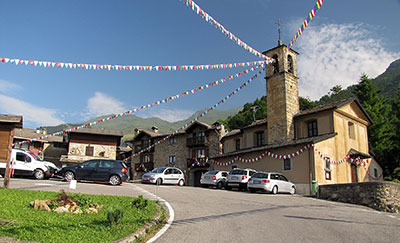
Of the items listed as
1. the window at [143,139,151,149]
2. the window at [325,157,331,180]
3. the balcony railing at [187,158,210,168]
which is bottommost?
the window at [325,157,331,180]

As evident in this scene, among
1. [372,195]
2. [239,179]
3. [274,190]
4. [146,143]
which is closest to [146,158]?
[146,143]

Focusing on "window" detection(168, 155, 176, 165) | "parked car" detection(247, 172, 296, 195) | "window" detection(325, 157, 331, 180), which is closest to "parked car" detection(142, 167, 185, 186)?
"parked car" detection(247, 172, 296, 195)

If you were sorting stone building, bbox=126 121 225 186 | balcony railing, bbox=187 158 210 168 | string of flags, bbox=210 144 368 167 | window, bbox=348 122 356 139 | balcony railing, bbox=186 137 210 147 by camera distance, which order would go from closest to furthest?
string of flags, bbox=210 144 368 167 → window, bbox=348 122 356 139 → balcony railing, bbox=187 158 210 168 → stone building, bbox=126 121 225 186 → balcony railing, bbox=186 137 210 147

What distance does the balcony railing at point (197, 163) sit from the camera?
127 feet

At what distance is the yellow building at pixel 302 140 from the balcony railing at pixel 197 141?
311 inches

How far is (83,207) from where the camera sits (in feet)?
28.2

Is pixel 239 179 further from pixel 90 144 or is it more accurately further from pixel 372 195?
pixel 90 144

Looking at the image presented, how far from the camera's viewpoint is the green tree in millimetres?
35281

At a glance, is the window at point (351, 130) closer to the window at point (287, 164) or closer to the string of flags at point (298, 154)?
the string of flags at point (298, 154)

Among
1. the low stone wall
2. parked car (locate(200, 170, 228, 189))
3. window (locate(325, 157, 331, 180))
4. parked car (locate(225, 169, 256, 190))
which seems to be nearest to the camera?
the low stone wall

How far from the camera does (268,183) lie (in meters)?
19.3

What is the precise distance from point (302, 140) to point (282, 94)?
5.83m

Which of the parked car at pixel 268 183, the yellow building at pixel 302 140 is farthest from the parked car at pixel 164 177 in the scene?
the yellow building at pixel 302 140

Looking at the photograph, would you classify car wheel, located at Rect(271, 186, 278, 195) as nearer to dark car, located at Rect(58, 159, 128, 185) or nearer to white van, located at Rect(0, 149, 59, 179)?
dark car, located at Rect(58, 159, 128, 185)
